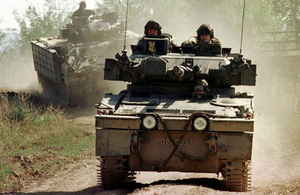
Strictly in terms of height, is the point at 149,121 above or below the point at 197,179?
above

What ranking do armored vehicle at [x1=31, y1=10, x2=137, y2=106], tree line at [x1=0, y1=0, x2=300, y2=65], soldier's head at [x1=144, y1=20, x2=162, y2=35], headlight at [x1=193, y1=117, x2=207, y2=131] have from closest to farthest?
headlight at [x1=193, y1=117, x2=207, y2=131] → soldier's head at [x1=144, y1=20, x2=162, y2=35] → armored vehicle at [x1=31, y1=10, x2=137, y2=106] → tree line at [x1=0, y1=0, x2=300, y2=65]

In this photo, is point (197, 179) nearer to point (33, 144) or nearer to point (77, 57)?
point (33, 144)

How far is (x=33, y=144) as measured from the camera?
552 inches

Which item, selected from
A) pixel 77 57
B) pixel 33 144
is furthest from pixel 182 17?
pixel 33 144

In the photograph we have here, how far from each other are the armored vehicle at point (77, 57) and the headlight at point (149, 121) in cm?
987

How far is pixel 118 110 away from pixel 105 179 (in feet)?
3.47

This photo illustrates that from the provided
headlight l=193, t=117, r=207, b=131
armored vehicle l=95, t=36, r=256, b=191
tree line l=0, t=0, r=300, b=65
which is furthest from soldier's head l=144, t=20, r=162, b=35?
tree line l=0, t=0, r=300, b=65

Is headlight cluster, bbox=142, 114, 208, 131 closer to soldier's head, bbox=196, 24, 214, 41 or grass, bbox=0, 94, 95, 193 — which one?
grass, bbox=0, 94, 95, 193

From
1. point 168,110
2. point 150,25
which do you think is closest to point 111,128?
point 168,110

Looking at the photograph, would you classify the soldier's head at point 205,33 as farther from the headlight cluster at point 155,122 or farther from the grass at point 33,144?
the headlight cluster at point 155,122

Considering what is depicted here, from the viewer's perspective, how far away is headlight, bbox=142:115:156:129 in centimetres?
916

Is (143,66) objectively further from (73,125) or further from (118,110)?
(73,125)

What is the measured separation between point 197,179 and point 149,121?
5.81 feet

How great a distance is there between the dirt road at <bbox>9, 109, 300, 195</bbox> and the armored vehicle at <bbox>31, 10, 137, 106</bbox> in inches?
242
